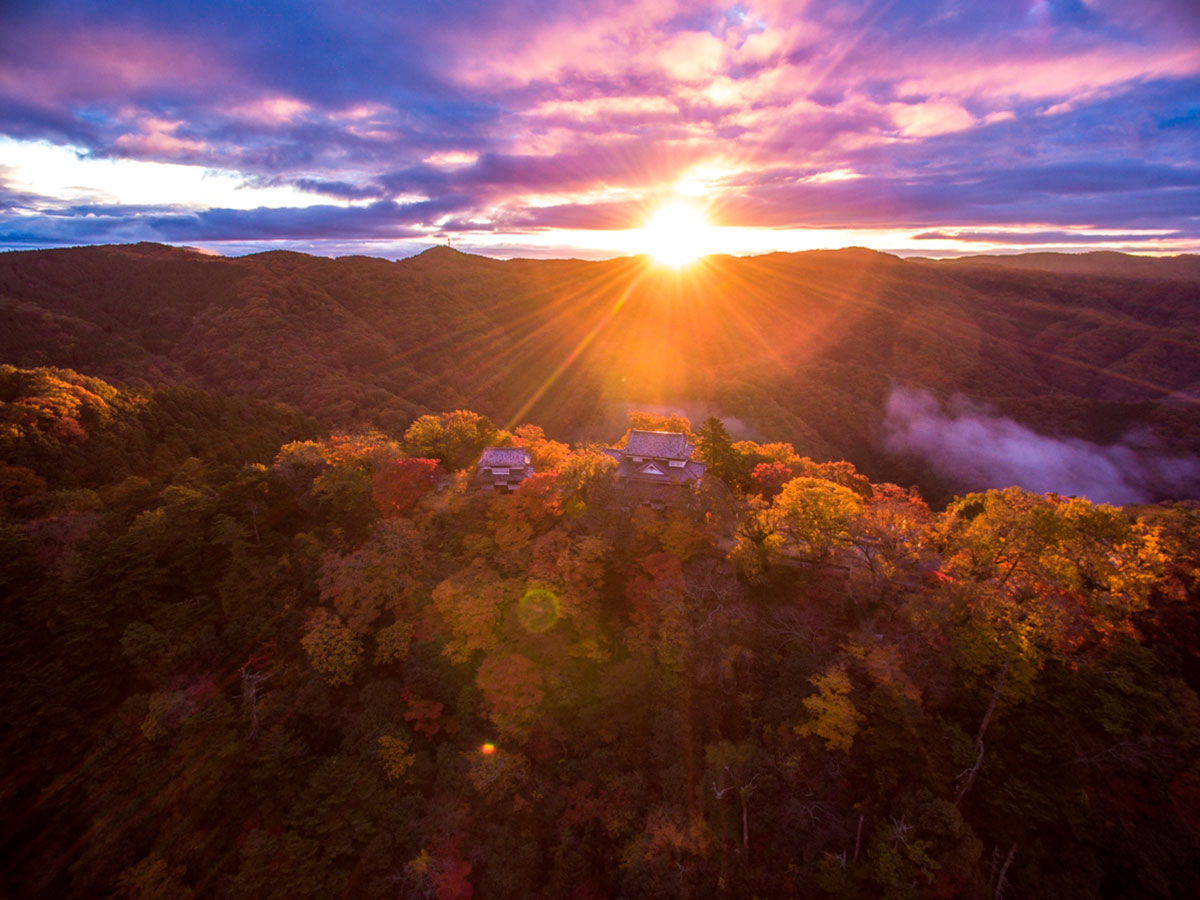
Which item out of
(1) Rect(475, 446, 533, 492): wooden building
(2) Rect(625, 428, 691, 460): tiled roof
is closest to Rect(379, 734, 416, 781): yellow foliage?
(1) Rect(475, 446, 533, 492): wooden building

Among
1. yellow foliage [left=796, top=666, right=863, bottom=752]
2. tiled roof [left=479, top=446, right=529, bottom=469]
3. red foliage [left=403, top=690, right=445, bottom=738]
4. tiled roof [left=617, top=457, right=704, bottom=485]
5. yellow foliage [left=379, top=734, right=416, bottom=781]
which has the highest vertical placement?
tiled roof [left=479, top=446, right=529, bottom=469]

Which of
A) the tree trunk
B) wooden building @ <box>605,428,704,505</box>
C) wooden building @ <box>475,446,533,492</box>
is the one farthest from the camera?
wooden building @ <box>475,446,533,492</box>

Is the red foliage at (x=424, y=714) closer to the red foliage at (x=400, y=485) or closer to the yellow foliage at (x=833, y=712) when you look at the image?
the red foliage at (x=400, y=485)

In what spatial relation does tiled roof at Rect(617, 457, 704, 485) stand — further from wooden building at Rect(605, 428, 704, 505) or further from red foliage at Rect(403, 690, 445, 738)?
red foliage at Rect(403, 690, 445, 738)

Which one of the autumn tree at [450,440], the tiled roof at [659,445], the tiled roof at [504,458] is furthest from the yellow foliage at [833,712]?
the autumn tree at [450,440]

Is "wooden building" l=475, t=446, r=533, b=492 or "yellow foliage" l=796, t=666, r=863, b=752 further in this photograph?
"wooden building" l=475, t=446, r=533, b=492

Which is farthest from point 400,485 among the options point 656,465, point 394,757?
point 656,465

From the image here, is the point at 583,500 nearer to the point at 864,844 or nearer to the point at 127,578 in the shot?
the point at 864,844

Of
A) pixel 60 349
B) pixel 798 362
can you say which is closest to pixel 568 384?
pixel 798 362

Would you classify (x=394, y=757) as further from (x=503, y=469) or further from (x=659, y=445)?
(x=659, y=445)
